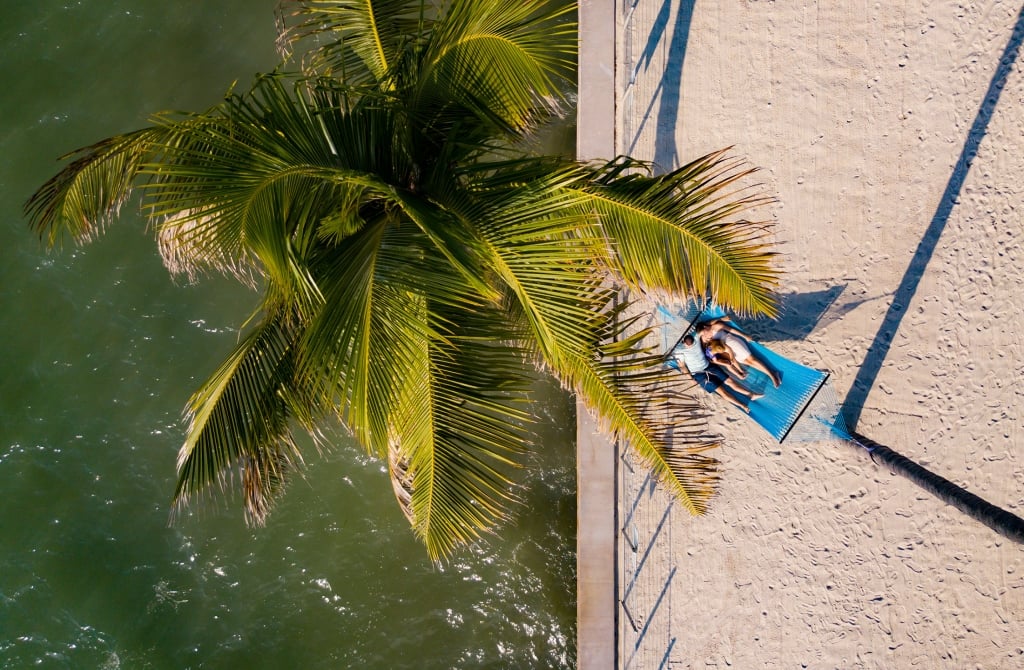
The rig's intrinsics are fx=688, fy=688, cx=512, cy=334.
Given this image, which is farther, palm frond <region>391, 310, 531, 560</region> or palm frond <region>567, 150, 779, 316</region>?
palm frond <region>391, 310, 531, 560</region>

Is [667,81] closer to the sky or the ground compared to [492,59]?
closer to the sky

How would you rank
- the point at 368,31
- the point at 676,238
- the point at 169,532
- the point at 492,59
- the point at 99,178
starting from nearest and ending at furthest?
the point at 676,238 → the point at 99,178 → the point at 492,59 → the point at 368,31 → the point at 169,532

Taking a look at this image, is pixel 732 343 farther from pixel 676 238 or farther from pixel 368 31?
pixel 368 31

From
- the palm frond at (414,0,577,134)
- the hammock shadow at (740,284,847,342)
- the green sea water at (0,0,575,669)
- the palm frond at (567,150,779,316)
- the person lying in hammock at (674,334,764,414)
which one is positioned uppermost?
the palm frond at (414,0,577,134)

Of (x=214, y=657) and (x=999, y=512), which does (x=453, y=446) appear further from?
(x=214, y=657)

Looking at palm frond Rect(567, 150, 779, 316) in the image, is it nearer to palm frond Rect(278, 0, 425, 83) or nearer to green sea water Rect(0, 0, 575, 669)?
palm frond Rect(278, 0, 425, 83)

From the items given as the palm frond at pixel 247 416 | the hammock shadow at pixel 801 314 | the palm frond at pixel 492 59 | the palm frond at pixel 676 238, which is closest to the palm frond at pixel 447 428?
the palm frond at pixel 247 416

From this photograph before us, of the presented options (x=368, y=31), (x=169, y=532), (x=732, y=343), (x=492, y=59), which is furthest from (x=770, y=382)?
(x=169, y=532)

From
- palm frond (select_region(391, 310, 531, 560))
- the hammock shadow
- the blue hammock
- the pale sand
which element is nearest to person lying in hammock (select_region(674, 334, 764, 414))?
the blue hammock
